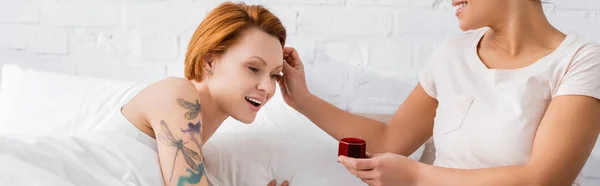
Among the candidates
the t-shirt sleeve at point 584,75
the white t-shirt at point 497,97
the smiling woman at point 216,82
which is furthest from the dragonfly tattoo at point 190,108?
the t-shirt sleeve at point 584,75

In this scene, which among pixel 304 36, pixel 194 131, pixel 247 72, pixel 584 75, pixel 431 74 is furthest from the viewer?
pixel 304 36

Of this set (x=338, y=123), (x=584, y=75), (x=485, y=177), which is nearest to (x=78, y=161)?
(x=338, y=123)

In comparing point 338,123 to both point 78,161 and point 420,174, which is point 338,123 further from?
point 78,161

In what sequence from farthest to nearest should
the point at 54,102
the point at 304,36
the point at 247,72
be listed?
1. the point at 304,36
2. the point at 54,102
3. the point at 247,72

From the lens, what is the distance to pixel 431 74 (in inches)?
66.6

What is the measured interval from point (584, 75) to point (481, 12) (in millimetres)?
255

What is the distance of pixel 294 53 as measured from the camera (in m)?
1.75

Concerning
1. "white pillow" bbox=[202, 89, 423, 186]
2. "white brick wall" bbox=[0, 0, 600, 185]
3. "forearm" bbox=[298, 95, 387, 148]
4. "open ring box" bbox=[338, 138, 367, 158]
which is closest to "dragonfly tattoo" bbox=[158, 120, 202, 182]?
"white pillow" bbox=[202, 89, 423, 186]

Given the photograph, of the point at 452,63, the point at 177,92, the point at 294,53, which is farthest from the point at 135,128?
the point at 452,63

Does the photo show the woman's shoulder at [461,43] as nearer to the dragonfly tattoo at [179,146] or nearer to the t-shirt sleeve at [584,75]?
the t-shirt sleeve at [584,75]

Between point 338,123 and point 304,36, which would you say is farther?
point 304,36

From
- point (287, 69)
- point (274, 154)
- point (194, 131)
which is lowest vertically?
point (274, 154)

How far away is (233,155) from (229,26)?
35 centimetres

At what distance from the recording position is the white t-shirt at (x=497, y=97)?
4.57 ft
